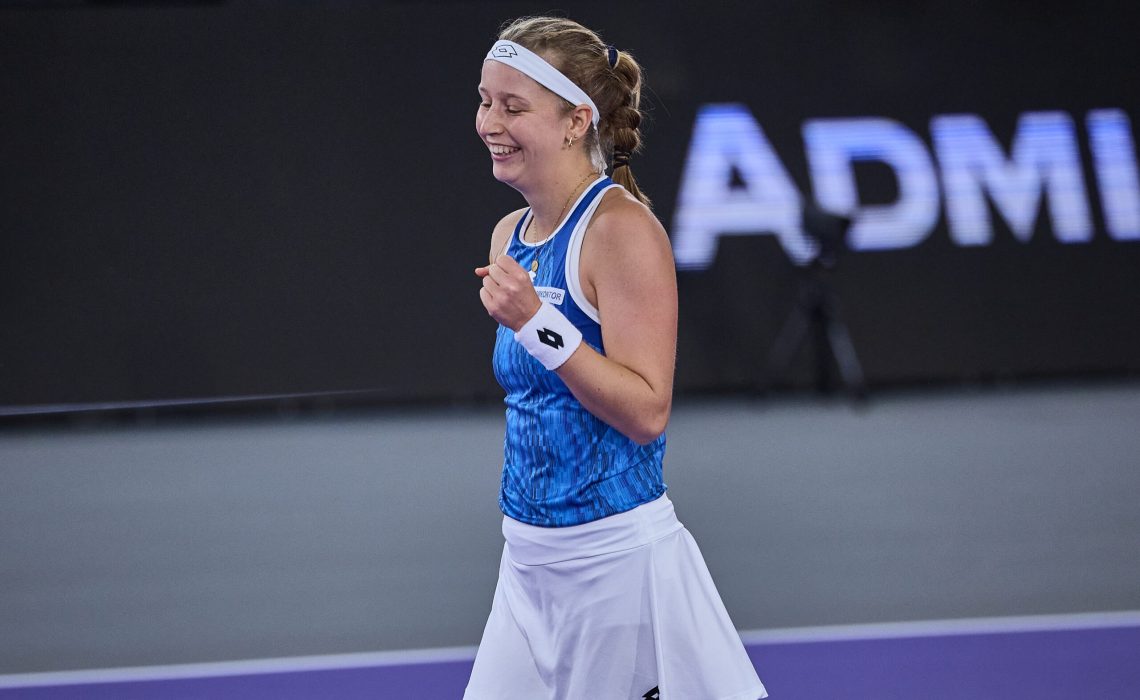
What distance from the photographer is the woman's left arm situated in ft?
5.90

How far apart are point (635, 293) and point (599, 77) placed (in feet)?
1.34

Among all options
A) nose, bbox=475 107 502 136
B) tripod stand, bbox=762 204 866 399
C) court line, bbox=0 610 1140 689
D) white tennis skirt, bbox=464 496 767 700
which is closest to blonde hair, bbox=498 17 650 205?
nose, bbox=475 107 502 136

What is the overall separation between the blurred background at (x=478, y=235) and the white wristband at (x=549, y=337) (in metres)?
4.88

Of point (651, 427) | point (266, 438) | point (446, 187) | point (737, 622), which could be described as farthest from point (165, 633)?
point (446, 187)

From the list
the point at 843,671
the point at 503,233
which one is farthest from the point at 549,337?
the point at 843,671

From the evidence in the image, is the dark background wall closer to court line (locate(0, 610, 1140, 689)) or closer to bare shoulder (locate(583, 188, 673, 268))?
court line (locate(0, 610, 1140, 689))

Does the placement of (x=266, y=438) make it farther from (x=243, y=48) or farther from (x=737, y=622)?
(x=737, y=622)

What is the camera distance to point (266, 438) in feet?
25.8

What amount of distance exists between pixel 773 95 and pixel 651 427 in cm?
709

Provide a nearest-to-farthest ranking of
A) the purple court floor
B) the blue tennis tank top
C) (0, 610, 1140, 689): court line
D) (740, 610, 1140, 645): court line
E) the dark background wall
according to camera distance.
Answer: the blue tennis tank top
the purple court floor
(0, 610, 1140, 689): court line
(740, 610, 1140, 645): court line
the dark background wall

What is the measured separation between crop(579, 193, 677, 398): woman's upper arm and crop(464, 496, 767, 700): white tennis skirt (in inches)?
9.8

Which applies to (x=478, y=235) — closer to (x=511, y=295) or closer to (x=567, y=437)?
(x=567, y=437)

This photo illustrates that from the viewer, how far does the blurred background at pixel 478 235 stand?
7879 mm

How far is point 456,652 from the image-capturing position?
3.81 m
